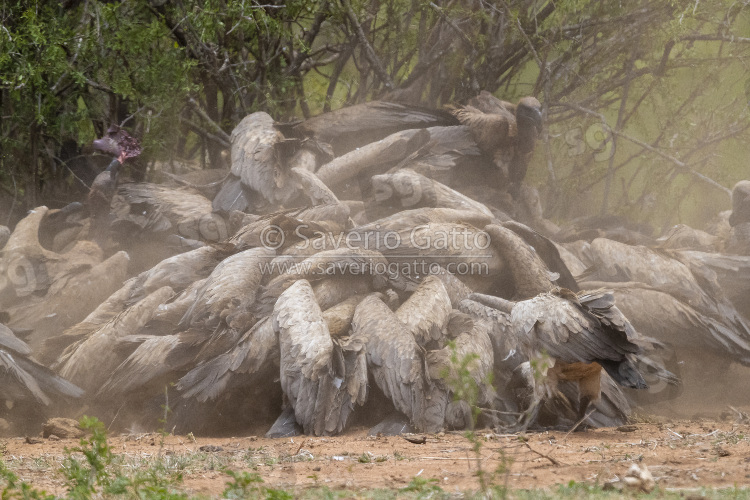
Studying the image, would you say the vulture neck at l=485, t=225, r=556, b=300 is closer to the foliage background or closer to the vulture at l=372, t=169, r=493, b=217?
the vulture at l=372, t=169, r=493, b=217

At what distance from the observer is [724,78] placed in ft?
36.7

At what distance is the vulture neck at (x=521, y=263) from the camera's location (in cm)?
508

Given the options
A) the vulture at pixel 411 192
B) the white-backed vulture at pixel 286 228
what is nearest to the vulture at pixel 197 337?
the white-backed vulture at pixel 286 228

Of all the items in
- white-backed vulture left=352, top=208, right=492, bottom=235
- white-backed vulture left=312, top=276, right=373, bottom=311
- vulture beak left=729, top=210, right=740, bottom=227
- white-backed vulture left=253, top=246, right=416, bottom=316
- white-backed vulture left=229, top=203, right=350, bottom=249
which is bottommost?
white-backed vulture left=312, top=276, right=373, bottom=311

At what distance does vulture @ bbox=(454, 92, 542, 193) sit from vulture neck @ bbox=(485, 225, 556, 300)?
1645 millimetres

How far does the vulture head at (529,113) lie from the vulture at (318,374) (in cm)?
331

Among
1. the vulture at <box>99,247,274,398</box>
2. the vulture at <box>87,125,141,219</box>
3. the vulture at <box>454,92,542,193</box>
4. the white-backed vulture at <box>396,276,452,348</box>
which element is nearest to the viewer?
the vulture at <box>99,247,274,398</box>

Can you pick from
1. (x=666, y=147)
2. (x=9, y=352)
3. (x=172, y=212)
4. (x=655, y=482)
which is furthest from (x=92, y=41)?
(x=666, y=147)

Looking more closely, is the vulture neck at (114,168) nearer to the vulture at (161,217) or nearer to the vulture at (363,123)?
the vulture at (161,217)

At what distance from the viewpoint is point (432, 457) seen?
3207 millimetres

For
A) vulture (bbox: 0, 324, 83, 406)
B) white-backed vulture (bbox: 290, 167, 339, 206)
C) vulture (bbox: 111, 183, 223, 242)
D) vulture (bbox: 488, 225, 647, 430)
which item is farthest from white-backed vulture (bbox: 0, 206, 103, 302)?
vulture (bbox: 488, 225, 647, 430)

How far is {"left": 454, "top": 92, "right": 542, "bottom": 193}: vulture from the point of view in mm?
6566

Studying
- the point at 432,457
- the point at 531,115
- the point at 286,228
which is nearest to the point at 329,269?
the point at 286,228

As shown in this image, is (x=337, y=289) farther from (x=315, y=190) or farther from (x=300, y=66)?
(x=300, y=66)
